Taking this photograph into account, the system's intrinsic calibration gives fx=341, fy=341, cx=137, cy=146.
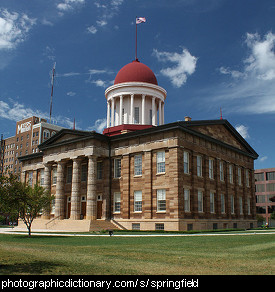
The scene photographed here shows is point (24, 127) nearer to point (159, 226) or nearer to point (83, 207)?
point (83, 207)

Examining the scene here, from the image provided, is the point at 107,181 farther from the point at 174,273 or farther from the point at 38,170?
the point at 174,273

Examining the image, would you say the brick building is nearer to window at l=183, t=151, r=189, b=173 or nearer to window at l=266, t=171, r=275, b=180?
window at l=183, t=151, r=189, b=173

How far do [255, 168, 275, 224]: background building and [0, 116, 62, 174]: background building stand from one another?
64.9 meters

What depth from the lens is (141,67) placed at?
51906mm

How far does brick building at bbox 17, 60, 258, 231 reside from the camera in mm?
36531

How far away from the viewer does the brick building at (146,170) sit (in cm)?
3653

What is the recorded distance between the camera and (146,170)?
37.9m

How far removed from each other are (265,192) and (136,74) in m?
68.3

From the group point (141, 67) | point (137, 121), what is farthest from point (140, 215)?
point (141, 67)

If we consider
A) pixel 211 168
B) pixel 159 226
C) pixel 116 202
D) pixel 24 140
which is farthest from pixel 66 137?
pixel 24 140

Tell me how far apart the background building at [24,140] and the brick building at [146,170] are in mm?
57054

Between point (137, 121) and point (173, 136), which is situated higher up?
point (137, 121)
